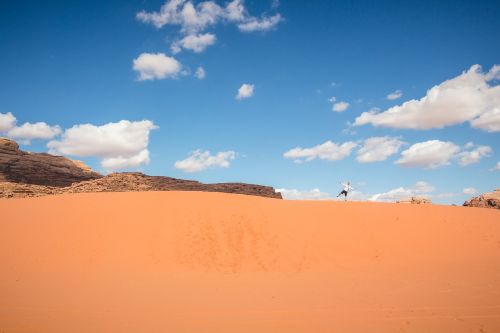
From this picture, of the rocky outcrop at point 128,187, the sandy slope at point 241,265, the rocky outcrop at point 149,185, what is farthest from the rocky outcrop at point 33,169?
the sandy slope at point 241,265

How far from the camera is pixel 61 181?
33500 mm

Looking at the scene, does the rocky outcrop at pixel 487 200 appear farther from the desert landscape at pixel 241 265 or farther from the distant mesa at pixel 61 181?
the distant mesa at pixel 61 181

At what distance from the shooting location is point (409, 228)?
16266mm

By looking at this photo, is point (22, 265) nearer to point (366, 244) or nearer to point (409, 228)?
point (366, 244)

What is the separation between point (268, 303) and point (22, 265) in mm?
8577

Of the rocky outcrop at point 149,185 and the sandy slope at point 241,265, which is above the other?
the rocky outcrop at point 149,185

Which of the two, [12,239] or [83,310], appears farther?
[12,239]

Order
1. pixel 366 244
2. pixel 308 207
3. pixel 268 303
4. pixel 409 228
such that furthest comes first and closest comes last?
pixel 308 207 → pixel 409 228 → pixel 366 244 → pixel 268 303

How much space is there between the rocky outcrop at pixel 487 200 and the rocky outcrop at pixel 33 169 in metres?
35.7

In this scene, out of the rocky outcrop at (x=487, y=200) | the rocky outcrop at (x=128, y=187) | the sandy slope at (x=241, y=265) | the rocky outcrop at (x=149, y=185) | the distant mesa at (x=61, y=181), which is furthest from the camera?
the rocky outcrop at (x=149, y=185)

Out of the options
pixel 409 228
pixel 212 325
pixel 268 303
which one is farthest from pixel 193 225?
pixel 409 228

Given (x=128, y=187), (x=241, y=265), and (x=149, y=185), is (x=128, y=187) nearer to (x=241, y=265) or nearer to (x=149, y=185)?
(x=149, y=185)

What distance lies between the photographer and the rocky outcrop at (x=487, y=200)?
2520 cm

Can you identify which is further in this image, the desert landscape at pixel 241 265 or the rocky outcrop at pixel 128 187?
the rocky outcrop at pixel 128 187
